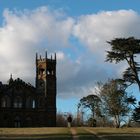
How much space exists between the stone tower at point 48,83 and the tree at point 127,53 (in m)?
54.5

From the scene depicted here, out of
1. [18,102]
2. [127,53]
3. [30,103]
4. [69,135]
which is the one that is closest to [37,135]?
[69,135]

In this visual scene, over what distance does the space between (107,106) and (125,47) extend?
21.8 m

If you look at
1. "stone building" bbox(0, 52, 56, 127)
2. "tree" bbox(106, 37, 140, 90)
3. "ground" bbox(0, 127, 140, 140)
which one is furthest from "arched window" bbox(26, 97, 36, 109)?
"ground" bbox(0, 127, 140, 140)

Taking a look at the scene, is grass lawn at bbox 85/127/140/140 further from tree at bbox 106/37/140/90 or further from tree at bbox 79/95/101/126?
tree at bbox 79/95/101/126

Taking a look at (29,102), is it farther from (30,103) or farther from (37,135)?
(37,135)

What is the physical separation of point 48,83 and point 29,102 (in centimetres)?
686

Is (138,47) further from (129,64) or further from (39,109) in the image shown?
(39,109)

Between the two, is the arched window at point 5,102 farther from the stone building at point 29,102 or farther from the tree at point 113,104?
the tree at point 113,104

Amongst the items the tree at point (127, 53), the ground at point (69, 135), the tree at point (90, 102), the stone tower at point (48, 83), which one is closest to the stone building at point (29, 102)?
the stone tower at point (48, 83)

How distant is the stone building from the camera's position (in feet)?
385

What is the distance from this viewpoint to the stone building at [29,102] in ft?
385

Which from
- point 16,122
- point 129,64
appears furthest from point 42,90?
point 129,64

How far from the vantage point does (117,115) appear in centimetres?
8338

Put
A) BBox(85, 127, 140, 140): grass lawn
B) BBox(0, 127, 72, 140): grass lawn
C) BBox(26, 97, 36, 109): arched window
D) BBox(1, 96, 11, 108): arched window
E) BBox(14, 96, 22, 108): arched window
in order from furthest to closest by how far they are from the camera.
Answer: BBox(26, 97, 36, 109): arched window < BBox(14, 96, 22, 108): arched window < BBox(1, 96, 11, 108): arched window < BBox(85, 127, 140, 140): grass lawn < BBox(0, 127, 72, 140): grass lawn
